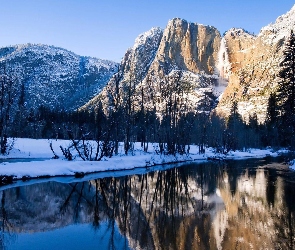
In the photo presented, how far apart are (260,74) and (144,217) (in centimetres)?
15575

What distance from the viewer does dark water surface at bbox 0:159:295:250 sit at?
8.41 m

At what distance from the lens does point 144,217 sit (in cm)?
1124

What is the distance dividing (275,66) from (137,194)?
476 feet

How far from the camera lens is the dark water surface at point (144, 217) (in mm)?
8409

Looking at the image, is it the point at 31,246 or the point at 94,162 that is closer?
the point at 31,246

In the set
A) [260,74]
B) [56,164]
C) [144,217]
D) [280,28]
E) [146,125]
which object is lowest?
[144,217]

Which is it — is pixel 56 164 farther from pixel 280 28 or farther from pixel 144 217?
pixel 280 28

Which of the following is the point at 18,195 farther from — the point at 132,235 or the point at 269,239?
the point at 269,239

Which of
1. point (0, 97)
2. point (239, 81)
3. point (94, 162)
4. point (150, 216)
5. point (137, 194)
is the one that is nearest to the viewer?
point (150, 216)

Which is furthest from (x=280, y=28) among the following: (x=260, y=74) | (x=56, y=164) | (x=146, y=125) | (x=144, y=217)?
(x=144, y=217)

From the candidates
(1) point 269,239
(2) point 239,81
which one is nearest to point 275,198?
(1) point 269,239

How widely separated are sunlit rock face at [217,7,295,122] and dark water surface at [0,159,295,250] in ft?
408

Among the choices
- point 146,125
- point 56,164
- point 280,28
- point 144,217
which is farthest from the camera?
point 280,28

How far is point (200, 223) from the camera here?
10367 mm
